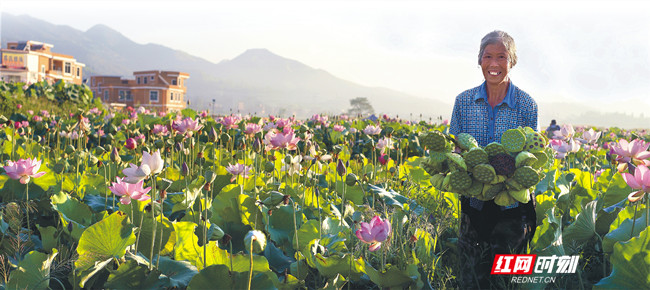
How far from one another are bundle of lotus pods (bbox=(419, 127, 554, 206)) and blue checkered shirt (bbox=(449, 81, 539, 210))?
1.10 ft

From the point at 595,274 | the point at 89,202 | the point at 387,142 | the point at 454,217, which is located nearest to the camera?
the point at 595,274

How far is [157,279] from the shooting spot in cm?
193

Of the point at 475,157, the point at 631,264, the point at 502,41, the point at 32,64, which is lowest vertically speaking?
the point at 631,264

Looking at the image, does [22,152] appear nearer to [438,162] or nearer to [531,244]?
[438,162]

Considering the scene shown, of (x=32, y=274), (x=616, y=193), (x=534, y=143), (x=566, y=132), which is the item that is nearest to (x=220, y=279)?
(x=32, y=274)

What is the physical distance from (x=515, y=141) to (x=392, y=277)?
0.81 m

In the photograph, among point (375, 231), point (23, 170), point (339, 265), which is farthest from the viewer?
point (23, 170)

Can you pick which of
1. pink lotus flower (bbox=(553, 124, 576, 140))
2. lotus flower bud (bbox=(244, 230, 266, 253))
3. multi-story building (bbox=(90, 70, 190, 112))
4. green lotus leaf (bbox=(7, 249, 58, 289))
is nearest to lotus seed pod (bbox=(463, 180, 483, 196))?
lotus flower bud (bbox=(244, 230, 266, 253))

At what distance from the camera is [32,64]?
2186 inches

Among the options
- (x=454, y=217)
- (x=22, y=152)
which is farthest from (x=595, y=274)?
(x=22, y=152)

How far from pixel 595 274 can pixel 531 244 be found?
17.6 inches

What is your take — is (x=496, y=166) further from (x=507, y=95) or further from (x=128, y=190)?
(x=128, y=190)

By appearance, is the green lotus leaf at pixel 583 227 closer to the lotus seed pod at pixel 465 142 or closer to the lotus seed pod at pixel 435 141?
the lotus seed pod at pixel 465 142

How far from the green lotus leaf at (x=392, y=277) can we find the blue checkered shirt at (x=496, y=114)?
94 cm
